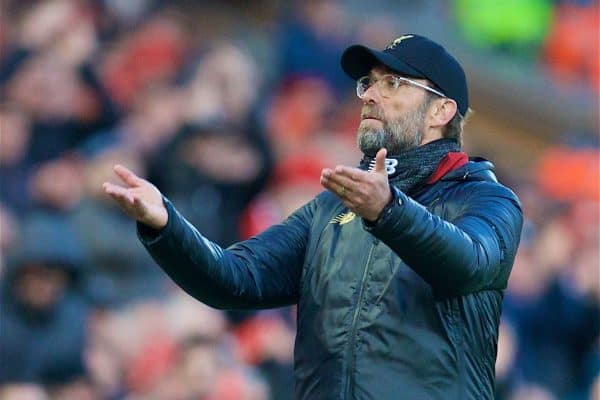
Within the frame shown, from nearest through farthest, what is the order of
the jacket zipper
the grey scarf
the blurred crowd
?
the jacket zipper → the grey scarf → the blurred crowd

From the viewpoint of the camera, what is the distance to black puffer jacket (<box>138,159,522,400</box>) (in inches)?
151

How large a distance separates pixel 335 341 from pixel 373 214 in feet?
1.60

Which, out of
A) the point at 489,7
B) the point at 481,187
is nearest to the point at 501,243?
the point at 481,187

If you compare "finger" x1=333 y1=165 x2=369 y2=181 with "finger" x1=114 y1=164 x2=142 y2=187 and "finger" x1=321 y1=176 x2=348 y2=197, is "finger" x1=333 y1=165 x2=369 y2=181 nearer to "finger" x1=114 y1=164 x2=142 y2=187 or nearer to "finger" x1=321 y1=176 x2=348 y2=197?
"finger" x1=321 y1=176 x2=348 y2=197

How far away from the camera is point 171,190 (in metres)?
7.13

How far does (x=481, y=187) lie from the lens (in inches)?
158

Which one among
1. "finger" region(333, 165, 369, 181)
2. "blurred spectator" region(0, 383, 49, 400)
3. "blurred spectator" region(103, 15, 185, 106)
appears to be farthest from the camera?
"blurred spectator" region(103, 15, 185, 106)

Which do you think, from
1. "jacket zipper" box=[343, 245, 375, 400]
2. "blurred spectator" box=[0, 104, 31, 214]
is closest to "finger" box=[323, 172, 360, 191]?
"jacket zipper" box=[343, 245, 375, 400]

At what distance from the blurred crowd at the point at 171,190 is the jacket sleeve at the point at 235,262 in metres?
2.11

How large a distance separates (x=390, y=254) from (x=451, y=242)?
368 mm

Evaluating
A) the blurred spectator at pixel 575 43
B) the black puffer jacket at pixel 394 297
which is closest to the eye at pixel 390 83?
the black puffer jacket at pixel 394 297

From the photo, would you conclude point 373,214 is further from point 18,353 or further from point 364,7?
point 364,7

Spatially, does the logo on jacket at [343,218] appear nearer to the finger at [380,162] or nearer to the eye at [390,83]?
the eye at [390,83]

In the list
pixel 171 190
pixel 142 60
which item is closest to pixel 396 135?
pixel 171 190
